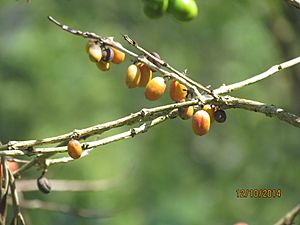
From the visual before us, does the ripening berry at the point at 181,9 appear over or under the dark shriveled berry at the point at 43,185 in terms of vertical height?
over

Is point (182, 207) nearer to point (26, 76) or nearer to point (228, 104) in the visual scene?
→ point (26, 76)

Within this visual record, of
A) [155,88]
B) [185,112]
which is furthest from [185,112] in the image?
[155,88]

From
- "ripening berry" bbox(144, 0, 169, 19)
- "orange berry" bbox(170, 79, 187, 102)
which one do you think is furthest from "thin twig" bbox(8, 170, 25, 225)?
"ripening berry" bbox(144, 0, 169, 19)

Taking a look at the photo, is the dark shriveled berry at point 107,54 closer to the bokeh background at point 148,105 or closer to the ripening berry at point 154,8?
the ripening berry at point 154,8

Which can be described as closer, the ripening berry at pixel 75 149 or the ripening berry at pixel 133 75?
the ripening berry at pixel 75 149

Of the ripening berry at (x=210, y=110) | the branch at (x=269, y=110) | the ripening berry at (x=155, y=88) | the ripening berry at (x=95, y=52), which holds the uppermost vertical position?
the ripening berry at (x=95, y=52)
